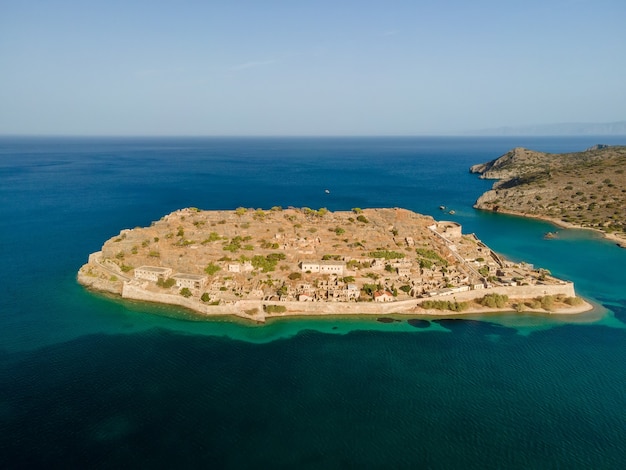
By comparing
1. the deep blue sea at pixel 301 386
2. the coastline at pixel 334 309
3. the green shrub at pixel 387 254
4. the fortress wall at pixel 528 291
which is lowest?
the deep blue sea at pixel 301 386

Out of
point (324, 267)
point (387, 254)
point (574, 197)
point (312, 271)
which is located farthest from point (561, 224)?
point (312, 271)

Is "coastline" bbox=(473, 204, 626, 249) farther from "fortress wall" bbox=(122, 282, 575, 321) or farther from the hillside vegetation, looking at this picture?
"fortress wall" bbox=(122, 282, 575, 321)

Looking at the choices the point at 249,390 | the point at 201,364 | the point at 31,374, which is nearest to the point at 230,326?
the point at 201,364

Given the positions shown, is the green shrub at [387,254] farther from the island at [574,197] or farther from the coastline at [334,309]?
the island at [574,197]

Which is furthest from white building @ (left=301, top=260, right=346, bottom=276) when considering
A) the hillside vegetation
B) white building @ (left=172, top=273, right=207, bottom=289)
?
the hillside vegetation

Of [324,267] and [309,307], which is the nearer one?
[309,307]

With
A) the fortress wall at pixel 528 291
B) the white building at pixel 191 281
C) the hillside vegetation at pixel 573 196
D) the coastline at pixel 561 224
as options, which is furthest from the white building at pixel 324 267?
the hillside vegetation at pixel 573 196

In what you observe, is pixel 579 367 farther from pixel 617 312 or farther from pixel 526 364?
pixel 617 312

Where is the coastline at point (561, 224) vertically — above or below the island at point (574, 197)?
below

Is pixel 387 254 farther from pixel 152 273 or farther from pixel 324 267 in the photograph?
pixel 152 273
